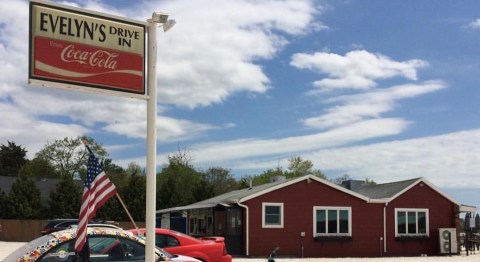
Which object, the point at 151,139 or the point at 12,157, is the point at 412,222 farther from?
the point at 12,157

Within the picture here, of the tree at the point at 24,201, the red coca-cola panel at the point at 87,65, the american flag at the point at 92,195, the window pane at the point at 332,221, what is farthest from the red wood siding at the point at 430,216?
the tree at the point at 24,201

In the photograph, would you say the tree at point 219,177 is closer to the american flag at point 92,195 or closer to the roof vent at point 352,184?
the roof vent at point 352,184

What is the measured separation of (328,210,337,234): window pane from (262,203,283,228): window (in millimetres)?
2598

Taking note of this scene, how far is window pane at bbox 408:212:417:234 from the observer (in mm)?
31562

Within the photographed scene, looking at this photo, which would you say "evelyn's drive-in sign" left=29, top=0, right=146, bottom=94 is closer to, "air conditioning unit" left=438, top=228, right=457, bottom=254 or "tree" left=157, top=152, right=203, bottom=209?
"air conditioning unit" left=438, top=228, right=457, bottom=254

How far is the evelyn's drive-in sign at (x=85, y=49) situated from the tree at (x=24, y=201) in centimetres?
4687

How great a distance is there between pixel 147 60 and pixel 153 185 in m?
1.40

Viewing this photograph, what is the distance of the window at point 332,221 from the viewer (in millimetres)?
29859

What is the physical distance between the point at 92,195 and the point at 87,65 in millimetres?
1775

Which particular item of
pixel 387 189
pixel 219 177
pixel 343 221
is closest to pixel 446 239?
pixel 387 189

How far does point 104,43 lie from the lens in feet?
21.8

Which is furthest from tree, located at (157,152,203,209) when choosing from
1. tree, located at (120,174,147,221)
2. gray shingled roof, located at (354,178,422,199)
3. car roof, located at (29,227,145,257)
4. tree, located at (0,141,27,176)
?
car roof, located at (29,227,145,257)

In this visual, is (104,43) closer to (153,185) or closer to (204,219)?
(153,185)

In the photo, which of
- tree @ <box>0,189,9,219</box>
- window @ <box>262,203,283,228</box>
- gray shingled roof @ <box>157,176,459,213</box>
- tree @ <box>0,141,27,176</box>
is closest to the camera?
window @ <box>262,203,283,228</box>
